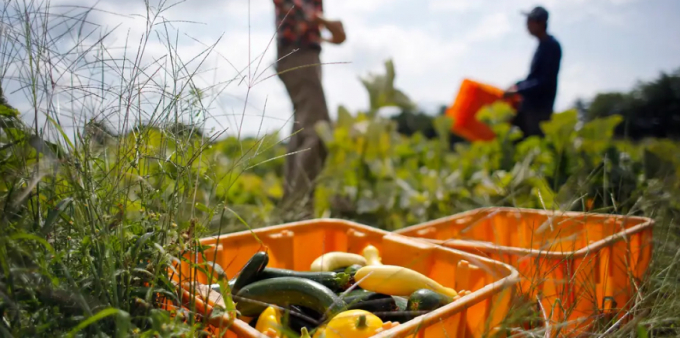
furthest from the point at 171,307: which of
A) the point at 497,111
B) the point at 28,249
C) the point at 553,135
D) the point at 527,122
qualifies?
the point at 527,122

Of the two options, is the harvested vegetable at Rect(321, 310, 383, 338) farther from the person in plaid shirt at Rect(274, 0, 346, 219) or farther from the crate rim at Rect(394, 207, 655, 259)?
the person in plaid shirt at Rect(274, 0, 346, 219)

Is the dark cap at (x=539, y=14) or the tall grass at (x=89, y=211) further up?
the dark cap at (x=539, y=14)

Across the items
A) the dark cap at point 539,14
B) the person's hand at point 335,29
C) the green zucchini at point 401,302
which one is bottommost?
the green zucchini at point 401,302

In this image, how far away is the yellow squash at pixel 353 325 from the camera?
0.99m

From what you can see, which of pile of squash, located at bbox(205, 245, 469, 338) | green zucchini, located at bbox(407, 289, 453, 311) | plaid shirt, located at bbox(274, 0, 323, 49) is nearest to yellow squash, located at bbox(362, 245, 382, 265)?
pile of squash, located at bbox(205, 245, 469, 338)

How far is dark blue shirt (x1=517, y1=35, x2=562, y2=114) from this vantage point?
12.8ft

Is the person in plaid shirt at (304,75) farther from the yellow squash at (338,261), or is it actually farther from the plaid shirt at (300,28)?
the yellow squash at (338,261)

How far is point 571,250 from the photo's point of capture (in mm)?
1460

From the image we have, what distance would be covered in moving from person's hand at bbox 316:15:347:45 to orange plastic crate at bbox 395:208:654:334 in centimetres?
159

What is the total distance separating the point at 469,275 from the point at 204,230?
0.76 metres

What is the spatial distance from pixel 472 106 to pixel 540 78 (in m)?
0.63

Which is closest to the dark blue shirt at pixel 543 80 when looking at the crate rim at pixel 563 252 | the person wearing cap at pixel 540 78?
the person wearing cap at pixel 540 78

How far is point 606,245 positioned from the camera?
1459 millimetres

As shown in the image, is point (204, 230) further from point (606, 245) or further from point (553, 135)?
point (553, 135)
